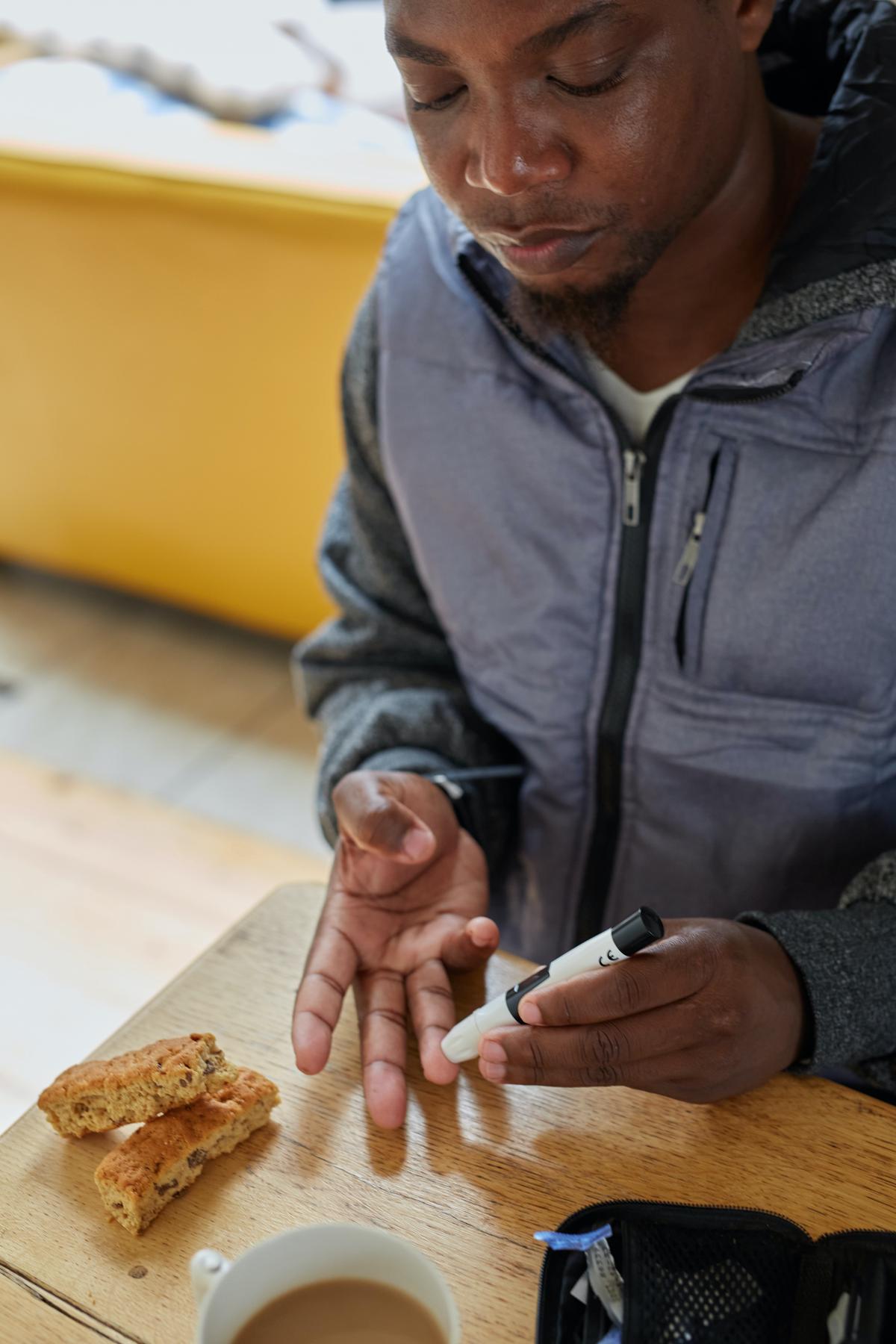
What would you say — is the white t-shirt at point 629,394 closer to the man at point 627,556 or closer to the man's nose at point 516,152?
the man at point 627,556

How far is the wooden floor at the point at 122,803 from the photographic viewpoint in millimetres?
1771

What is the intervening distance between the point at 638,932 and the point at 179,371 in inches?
65.7

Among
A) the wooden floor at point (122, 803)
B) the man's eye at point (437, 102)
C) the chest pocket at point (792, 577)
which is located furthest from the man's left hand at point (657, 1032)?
the wooden floor at point (122, 803)

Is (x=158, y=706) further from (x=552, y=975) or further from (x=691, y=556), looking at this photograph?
(x=552, y=975)

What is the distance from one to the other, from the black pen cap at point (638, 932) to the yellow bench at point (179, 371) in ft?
4.42

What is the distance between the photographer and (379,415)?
108cm

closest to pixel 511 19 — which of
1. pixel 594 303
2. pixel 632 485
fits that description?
pixel 594 303

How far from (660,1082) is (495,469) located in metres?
0.51

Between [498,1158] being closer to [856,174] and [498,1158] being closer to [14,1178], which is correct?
[14,1178]

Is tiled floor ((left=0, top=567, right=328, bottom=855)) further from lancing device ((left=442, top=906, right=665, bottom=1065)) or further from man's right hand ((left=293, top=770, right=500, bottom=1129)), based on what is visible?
lancing device ((left=442, top=906, right=665, bottom=1065))

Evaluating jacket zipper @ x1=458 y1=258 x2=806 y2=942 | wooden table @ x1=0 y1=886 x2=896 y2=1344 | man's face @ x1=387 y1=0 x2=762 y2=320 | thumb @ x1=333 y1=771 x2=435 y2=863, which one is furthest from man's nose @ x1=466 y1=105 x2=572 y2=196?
wooden table @ x1=0 y1=886 x2=896 y2=1344

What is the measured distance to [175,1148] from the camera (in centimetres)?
64

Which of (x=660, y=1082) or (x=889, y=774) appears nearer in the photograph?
(x=660, y=1082)

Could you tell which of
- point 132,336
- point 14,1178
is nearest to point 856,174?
point 14,1178
